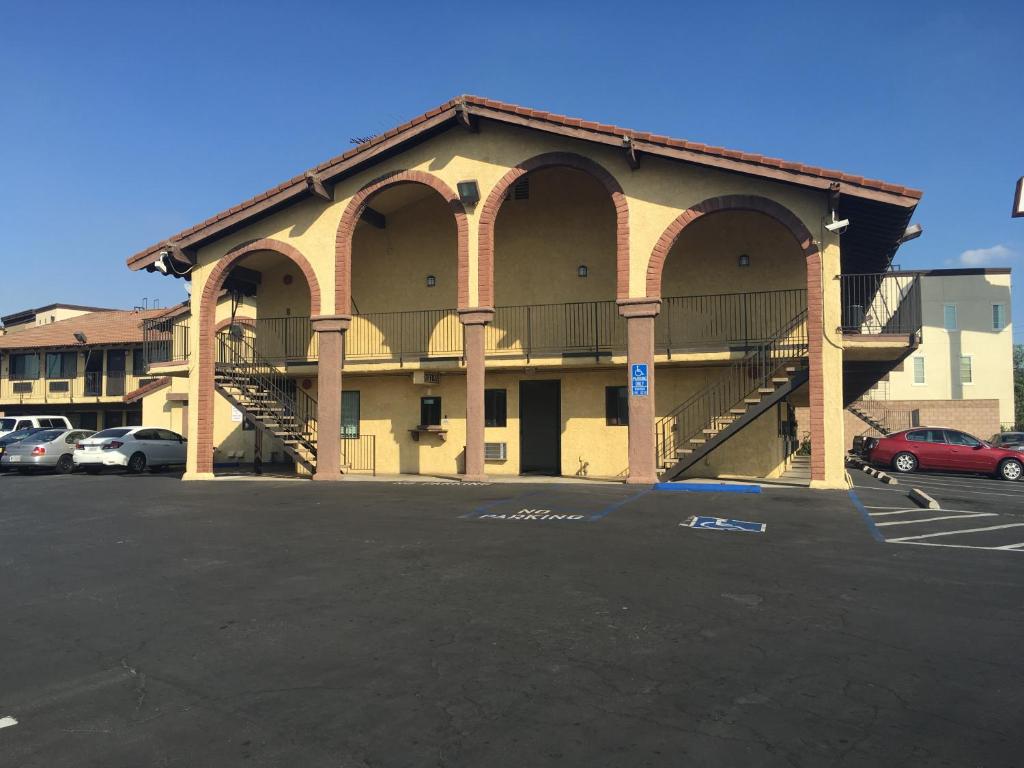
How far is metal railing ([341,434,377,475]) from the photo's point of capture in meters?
21.2

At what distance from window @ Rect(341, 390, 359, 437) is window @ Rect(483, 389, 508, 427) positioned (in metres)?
4.17

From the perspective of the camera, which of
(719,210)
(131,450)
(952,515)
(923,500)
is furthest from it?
(131,450)

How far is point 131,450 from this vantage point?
2309 centimetres

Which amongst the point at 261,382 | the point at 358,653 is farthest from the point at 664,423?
the point at 358,653

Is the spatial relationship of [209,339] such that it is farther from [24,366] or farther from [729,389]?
[24,366]

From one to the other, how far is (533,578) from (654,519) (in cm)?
431

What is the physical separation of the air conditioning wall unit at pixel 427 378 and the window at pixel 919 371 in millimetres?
37994

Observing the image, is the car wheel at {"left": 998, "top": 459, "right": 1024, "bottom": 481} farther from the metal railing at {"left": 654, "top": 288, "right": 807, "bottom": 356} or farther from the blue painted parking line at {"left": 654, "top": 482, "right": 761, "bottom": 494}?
the blue painted parking line at {"left": 654, "top": 482, "right": 761, "bottom": 494}

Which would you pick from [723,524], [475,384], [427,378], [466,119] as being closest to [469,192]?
[466,119]

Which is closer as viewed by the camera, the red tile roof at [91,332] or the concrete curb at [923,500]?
the concrete curb at [923,500]

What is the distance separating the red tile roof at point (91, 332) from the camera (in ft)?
125

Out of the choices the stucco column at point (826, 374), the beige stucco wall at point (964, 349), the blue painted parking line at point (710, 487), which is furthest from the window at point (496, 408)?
the beige stucco wall at point (964, 349)

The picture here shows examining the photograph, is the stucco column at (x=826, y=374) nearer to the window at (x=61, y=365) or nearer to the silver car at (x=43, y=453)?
the silver car at (x=43, y=453)

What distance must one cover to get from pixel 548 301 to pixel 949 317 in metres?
37.8
